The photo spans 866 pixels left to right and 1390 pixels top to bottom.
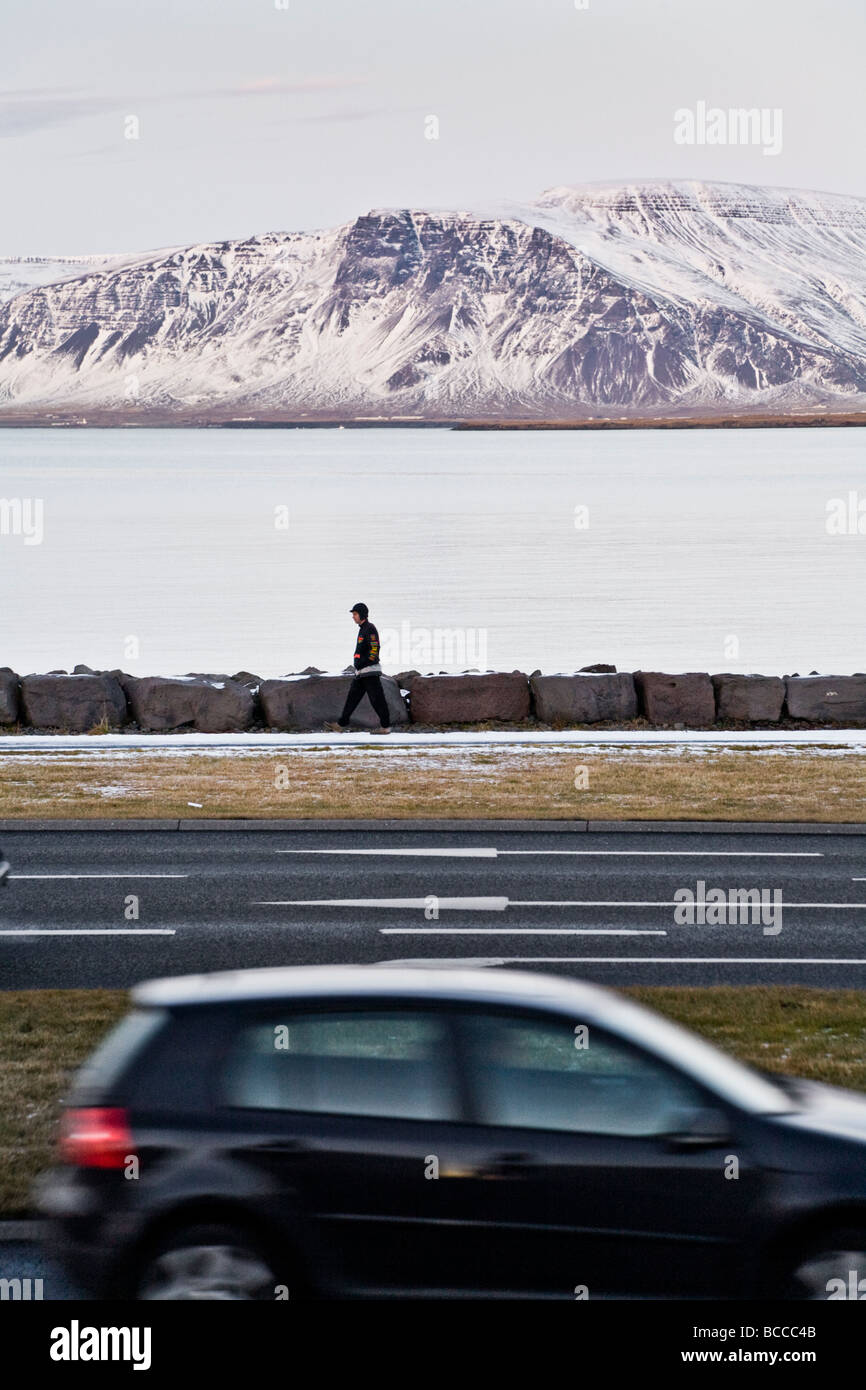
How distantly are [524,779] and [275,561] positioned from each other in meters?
60.8

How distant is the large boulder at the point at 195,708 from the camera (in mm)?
26422

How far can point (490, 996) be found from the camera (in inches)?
257

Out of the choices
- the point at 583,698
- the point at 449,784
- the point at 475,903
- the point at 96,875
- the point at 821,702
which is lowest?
the point at 475,903

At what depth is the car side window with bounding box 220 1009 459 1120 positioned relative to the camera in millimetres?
6332

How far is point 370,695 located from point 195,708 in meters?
2.79

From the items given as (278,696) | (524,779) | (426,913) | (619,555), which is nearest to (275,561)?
(619,555)

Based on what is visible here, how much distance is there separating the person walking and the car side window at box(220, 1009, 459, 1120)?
18.6 meters

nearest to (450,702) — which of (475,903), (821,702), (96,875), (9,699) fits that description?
(821,702)

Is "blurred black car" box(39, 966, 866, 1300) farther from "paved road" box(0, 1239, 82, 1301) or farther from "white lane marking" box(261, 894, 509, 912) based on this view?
"white lane marking" box(261, 894, 509, 912)

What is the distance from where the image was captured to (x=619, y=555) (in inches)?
3204

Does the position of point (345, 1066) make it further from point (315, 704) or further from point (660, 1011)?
point (315, 704)

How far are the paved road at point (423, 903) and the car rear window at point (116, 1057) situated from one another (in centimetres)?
549

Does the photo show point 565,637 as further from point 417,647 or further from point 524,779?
point 524,779

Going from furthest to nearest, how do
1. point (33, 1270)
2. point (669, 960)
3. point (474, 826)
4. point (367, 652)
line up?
point (367, 652)
point (474, 826)
point (669, 960)
point (33, 1270)
